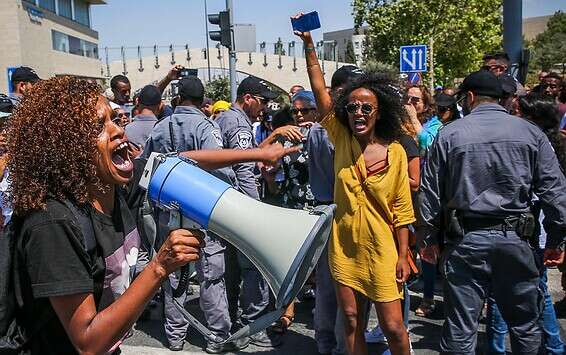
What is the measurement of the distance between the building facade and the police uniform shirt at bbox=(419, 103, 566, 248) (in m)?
25.9

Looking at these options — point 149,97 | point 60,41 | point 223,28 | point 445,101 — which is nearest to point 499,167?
point 445,101

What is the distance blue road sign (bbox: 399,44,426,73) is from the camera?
12.1 meters

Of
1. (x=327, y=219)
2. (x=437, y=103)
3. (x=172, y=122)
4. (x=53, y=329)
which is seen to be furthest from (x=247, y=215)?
(x=437, y=103)

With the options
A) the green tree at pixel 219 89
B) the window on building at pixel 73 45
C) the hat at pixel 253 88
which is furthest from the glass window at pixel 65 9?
the hat at pixel 253 88

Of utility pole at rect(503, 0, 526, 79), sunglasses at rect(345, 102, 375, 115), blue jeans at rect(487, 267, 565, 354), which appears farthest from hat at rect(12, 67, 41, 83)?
utility pole at rect(503, 0, 526, 79)

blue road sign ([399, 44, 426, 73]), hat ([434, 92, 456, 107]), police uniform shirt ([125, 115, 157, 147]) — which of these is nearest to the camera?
police uniform shirt ([125, 115, 157, 147])

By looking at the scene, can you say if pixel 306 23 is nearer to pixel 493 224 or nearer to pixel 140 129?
pixel 493 224

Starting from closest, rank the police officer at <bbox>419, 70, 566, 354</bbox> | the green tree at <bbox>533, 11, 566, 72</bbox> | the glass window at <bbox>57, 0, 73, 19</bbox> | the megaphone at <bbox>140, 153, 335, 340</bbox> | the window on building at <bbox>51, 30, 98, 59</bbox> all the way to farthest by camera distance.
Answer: the megaphone at <bbox>140, 153, 335, 340</bbox>
the police officer at <bbox>419, 70, 566, 354</bbox>
the window on building at <bbox>51, 30, 98, 59</bbox>
the glass window at <bbox>57, 0, 73, 19</bbox>
the green tree at <bbox>533, 11, 566, 72</bbox>

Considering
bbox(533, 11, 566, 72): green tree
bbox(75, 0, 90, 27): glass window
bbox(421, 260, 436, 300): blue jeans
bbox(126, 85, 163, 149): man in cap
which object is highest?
bbox(75, 0, 90, 27): glass window

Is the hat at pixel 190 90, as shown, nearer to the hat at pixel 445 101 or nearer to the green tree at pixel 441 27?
the hat at pixel 445 101

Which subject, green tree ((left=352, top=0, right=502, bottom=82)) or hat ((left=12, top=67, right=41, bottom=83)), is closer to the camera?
hat ((left=12, top=67, right=41, bottom=83))

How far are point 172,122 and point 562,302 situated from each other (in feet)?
11.8

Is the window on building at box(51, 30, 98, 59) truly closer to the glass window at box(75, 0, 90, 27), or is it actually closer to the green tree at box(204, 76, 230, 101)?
the glass window at box(75, 0, 90, 27)

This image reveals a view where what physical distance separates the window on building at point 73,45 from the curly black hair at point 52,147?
4318cm
